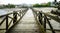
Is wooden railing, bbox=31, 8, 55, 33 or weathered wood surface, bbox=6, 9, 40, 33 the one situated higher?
wooden railing, bbox=31, 8, 55, 33

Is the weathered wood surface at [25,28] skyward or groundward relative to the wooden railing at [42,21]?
groundward

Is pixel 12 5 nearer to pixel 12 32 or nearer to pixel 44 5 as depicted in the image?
pixel 44 5

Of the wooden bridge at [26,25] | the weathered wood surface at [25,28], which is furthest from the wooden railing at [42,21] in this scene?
the weathered wood surface at [25,28]

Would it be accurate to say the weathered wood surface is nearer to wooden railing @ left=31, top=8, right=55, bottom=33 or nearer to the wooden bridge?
the wooden bridge

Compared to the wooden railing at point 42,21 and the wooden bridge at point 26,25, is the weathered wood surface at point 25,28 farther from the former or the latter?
the wooden railing at point 42,21

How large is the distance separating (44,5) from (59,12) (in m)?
35.4

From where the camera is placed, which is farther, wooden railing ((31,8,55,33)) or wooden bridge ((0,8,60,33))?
wooden bridge ((0,8,60,33))

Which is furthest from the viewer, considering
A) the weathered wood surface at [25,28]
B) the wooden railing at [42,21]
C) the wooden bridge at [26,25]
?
the weathered wood surface at [25,28]

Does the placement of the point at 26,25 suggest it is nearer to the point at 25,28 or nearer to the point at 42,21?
the point at 42,21

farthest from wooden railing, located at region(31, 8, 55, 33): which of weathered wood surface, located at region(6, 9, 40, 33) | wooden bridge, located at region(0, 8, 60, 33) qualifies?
weathered wood surface, located at region(6, 9, 40, 33)

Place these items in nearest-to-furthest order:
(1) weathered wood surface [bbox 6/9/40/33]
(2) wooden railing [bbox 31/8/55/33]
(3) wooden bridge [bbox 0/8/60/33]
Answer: (2) wooden railing [bbox 31/8/55/33] → (3) wooden bridge [bbox 0/8/60/33] → (1) weathered wood surface [bbox 6/9/40/33]

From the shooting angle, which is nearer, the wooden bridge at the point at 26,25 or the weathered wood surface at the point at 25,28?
the wooden bridge at the point at 26,25

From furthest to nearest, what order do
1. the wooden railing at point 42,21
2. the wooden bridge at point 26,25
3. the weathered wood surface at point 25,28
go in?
the weathered wood surface at point 25,28 < the wooden bridge at point 26,25 < the wooden railing at point 42,21

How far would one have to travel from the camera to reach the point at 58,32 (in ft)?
22.9
